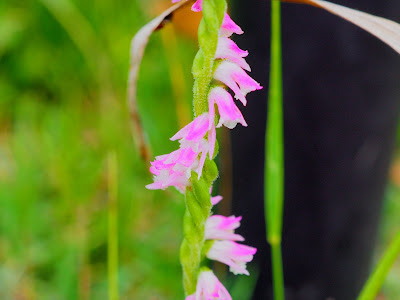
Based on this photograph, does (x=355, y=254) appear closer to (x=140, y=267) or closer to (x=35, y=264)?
Result: (x=140, y=267)

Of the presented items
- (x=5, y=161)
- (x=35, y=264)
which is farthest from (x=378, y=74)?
(x=5, y=161)

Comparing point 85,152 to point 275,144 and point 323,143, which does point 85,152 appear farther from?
point 275,144

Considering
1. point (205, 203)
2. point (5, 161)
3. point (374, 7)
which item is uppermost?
point (5, 161)

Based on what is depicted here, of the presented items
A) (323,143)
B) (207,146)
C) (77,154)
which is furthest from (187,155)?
(77,154)

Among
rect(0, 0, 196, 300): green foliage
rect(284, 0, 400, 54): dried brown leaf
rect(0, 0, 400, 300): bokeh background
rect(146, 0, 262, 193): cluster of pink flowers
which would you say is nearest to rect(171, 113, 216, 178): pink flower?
rect(146, 0, 262, 193): cluster of pink flowers

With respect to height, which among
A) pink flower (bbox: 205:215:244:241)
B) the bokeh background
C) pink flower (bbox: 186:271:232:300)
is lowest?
pink flower (bbox: 186:271:232:300)

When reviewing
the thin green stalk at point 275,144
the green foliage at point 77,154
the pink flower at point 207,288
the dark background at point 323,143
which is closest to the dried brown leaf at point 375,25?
the thin green stalk at point 275,144

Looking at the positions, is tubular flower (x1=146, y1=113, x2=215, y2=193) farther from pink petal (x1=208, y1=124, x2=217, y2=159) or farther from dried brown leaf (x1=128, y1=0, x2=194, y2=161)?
dried brown leaf (x1=128, y1=0, x2=194, y2=161)

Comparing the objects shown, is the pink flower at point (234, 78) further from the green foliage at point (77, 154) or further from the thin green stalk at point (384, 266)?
the green foliage at point (77, 154)
